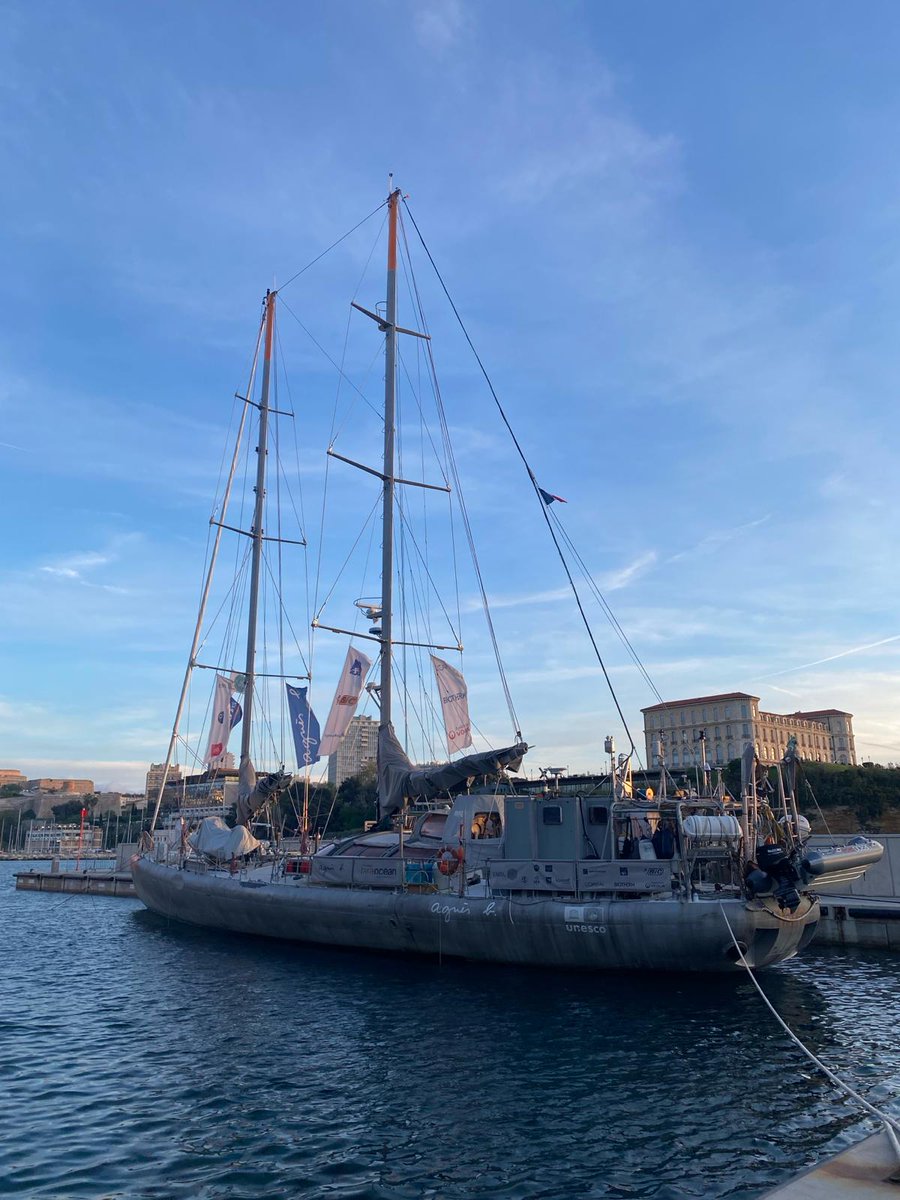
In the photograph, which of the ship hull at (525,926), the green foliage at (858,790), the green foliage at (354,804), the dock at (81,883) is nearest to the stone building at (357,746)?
the green foliage at (354,804)

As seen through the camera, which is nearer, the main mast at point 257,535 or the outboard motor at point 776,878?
the outboard motor at point 776,878

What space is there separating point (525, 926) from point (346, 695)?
39.5 feet

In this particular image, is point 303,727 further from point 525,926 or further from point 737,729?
point 737,729

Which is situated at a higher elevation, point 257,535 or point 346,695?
point 257,535

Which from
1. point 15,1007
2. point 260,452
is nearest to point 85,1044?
point 15,1007

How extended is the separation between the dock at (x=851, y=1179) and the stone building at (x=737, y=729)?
419 feet

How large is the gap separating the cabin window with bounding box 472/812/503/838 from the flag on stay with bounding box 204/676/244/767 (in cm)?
1781

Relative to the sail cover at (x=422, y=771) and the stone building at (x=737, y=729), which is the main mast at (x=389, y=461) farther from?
the stone building at (x=737, y=729)

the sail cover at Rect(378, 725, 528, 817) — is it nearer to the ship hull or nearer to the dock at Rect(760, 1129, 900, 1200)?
the ship hull

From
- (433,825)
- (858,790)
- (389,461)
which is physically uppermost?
(389,461)

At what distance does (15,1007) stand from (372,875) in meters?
9.85

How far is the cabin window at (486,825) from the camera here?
25.4m

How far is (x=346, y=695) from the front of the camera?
30781 millimetres

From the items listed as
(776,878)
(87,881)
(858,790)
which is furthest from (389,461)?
Answer: (858,790)
